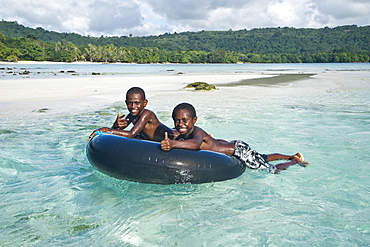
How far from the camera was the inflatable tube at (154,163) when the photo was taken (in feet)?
15.8

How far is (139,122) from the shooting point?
219 inches

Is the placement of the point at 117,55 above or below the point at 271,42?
below

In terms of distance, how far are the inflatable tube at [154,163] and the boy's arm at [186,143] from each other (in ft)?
0.25

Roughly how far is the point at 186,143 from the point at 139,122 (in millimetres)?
1044

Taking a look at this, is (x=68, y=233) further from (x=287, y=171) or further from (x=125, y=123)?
(x=287, y=171)

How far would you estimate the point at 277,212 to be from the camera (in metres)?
4.35

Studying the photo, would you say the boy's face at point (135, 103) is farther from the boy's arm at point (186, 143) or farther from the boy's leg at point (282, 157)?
the boy's leg at point (282, 157)

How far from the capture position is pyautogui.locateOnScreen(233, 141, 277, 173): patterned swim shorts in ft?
18.6

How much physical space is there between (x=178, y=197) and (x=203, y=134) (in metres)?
1.11

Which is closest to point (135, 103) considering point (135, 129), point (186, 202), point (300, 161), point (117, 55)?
point (135, 129)

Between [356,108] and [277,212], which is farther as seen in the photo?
[356,108]

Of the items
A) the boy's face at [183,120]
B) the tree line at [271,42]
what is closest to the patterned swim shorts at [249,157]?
the boy's face at [183,120]

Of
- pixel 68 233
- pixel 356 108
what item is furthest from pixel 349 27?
pixel 68 233

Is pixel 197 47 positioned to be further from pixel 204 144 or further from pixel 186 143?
pixel 186 143
